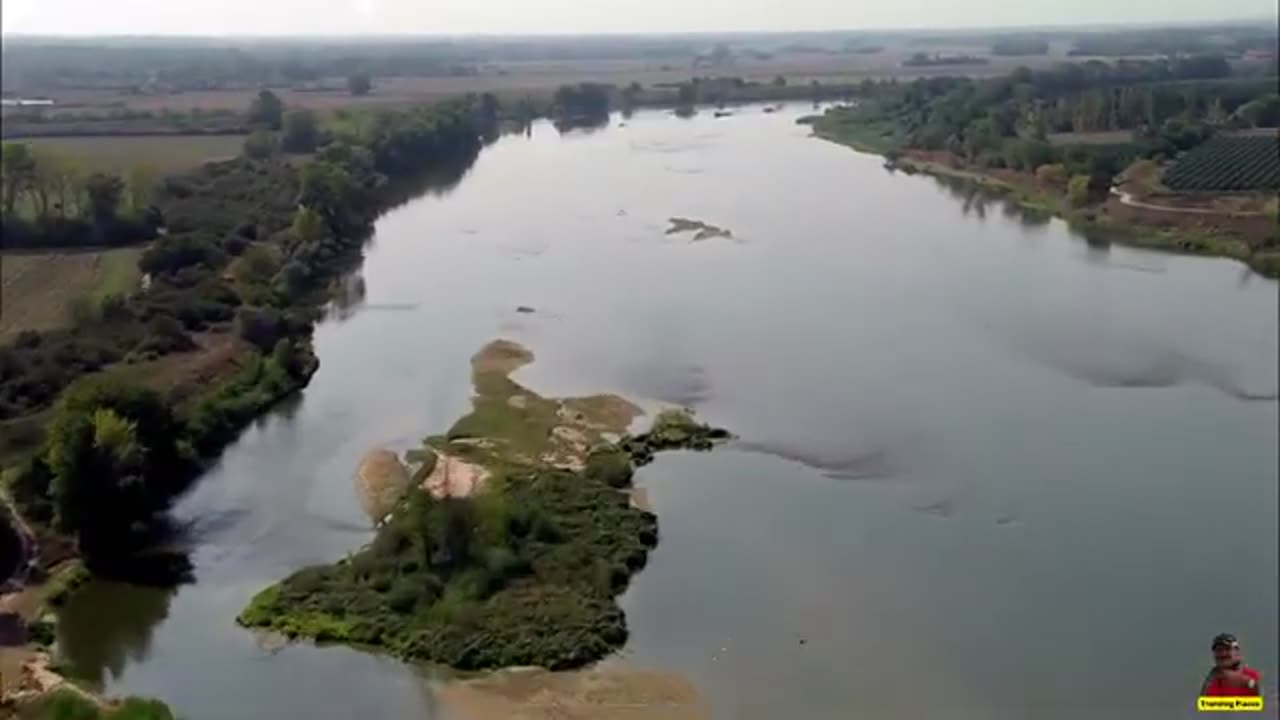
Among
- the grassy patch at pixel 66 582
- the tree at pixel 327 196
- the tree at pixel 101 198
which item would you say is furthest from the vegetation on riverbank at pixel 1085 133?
the tree at pixel 101 198

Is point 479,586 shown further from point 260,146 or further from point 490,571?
point 260,146

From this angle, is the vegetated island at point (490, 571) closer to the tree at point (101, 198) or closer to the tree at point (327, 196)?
the tree at point (327, 196)

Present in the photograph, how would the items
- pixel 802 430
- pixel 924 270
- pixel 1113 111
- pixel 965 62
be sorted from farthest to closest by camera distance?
pixel 965 62 < pixel 1113 111 < pixel 924 270 < pixel 802 430

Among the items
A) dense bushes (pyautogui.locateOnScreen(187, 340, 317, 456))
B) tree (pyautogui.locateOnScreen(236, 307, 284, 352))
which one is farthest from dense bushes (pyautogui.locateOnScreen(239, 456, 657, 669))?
tree (pyautogui.locateOnScreen(236, 307, 284, 352))

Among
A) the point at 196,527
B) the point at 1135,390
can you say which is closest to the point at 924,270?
the point at 1135,390

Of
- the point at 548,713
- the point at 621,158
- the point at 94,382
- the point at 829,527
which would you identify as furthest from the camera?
the point at 621,158

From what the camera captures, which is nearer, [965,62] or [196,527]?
[196,527]

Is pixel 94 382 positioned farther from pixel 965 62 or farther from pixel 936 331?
pixel 965 62
